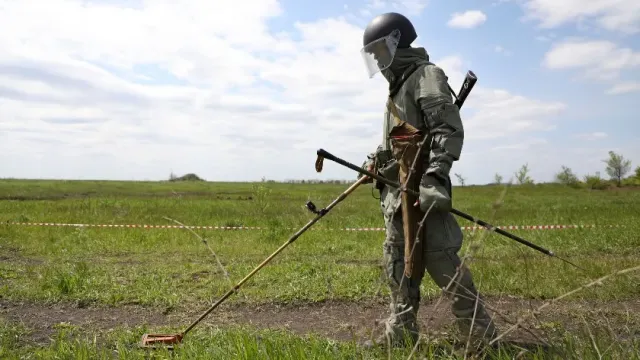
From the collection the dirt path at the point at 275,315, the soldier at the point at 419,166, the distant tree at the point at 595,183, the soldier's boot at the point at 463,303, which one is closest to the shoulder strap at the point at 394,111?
the soldier at the point at 419,166

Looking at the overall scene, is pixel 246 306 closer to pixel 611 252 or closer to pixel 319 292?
pixel 319 292

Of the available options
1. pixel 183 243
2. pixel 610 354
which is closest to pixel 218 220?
pixel 183 243

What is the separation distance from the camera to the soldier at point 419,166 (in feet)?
12.4

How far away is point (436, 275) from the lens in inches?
156

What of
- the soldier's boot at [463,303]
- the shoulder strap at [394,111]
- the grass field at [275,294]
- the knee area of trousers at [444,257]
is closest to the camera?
the grass field at [275,294]

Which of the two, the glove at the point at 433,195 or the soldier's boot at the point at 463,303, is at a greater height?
the glove at the point at 433,195

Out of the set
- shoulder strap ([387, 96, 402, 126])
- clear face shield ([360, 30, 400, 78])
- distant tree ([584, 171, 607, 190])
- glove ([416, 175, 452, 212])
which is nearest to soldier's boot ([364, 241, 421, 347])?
glove ([416, 175, 452, 212])

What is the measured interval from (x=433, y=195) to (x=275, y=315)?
276cm

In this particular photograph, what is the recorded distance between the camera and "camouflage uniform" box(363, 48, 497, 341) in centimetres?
376

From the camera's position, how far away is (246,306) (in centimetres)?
601

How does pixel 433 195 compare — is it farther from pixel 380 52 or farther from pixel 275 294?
pixel 275 294

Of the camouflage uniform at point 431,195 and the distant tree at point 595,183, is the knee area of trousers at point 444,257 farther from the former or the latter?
the distant tree at point 595,183

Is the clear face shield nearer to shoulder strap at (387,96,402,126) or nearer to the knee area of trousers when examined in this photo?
shoulder strap at (387,96,402,126)

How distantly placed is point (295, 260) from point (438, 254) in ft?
16.2
